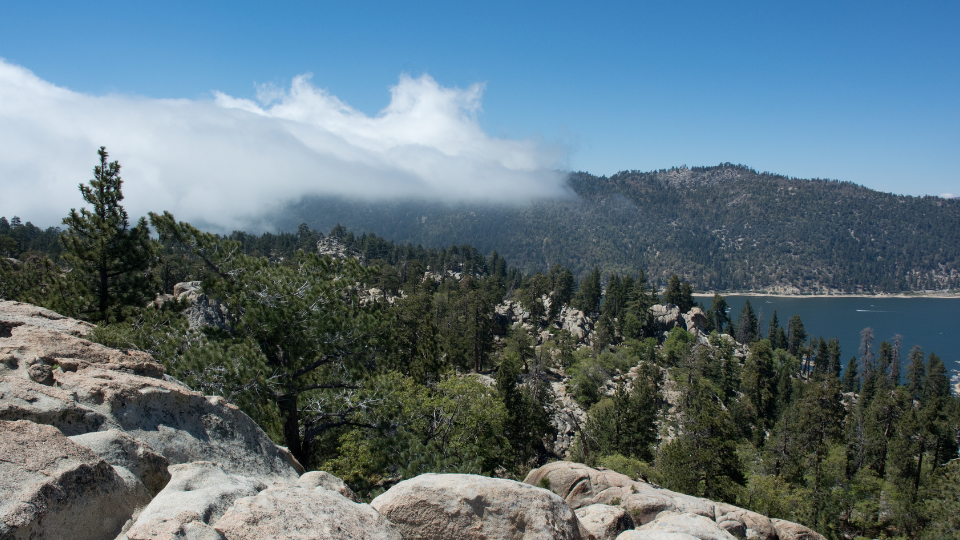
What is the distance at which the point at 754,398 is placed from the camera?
3078 inches

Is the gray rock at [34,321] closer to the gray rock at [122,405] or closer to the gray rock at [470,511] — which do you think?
the gray rock at [122,405]

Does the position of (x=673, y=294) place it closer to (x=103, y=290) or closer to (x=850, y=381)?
(x=850, y=381)

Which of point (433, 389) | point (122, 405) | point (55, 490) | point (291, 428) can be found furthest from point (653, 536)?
point (433, 389)

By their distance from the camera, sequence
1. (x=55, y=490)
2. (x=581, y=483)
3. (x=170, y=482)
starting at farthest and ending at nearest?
(x=581, y=483) < (x=170, y=482) < (x=55, y=490)

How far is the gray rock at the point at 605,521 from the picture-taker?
962 centimetres

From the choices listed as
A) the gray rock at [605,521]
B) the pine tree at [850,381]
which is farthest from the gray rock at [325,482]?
the pine tree at [850,381]

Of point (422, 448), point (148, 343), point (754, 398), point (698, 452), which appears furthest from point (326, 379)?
point (754, 398)

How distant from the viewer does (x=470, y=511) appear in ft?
24.2

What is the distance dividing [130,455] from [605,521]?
8.56 meters

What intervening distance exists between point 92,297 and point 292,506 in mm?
20299

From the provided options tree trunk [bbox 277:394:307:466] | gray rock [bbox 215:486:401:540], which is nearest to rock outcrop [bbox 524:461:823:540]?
gray rock [bbox 215:486:401:540]

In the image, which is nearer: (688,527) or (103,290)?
(688,527)

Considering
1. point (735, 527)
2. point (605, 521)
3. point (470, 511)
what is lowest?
point (735, 527)

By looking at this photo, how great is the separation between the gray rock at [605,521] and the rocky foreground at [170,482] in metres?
0.03
